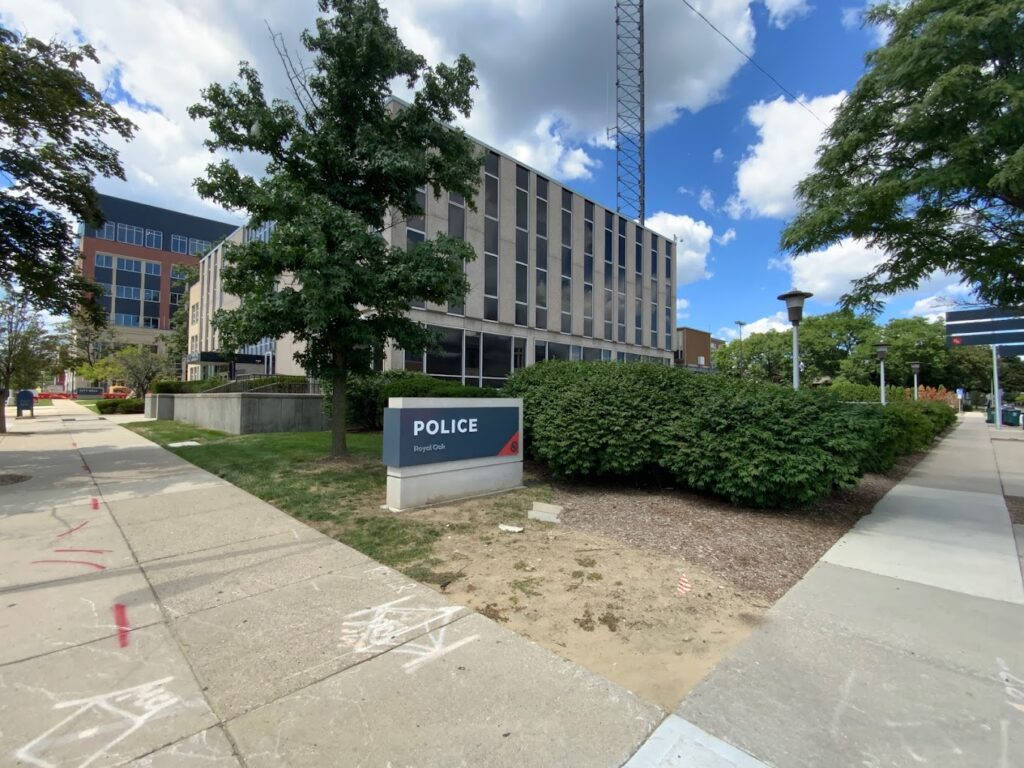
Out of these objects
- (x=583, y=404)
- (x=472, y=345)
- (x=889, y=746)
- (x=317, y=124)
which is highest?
(x=317, y=124)

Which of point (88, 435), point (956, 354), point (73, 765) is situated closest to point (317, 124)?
point (73, 765)

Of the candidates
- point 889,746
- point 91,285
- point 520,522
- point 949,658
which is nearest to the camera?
point 889,746

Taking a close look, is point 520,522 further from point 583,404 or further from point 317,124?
point 317,124

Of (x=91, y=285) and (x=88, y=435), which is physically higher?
(x=91, y=285)

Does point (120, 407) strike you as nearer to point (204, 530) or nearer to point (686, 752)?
point (204, 530)

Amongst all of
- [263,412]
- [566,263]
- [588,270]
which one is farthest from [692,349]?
Result: [263,412]

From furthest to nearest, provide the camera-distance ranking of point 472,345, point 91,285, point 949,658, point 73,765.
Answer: point 472,345
point 91,285
point 949,658
point 73,765

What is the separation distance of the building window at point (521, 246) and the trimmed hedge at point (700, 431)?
1557 centimetres

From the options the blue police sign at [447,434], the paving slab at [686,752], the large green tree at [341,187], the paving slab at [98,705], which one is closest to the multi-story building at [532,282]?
the large green tree at [341,187]

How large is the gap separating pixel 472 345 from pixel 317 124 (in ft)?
41.9

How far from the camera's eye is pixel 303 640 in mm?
3068

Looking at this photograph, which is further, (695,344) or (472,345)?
(695,344)

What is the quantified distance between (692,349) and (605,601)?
125ft

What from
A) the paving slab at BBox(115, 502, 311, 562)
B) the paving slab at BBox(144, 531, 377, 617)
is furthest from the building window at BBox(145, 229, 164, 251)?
the paving slab at BBox(144, 531, 377, 617)
